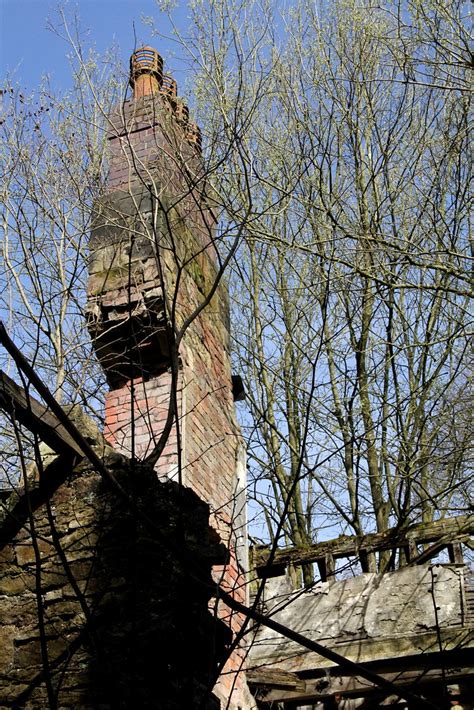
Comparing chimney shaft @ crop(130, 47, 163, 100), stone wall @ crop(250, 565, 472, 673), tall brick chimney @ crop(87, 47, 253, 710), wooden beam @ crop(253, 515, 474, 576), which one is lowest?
stone wall @ crop(250, 565, 472, 673)

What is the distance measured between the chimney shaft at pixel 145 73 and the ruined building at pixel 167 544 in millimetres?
18

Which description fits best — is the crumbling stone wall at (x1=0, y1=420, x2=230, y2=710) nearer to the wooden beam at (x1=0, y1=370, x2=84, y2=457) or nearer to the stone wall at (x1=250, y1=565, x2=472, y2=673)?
the wooden beam at (x1=0, y1=370, x2=84, y2=457)

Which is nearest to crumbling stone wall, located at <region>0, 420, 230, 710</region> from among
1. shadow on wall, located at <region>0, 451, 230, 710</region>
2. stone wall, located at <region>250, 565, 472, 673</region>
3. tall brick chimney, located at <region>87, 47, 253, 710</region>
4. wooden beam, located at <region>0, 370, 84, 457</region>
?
shadow on wall, located at <region>0, 451, 230, 710</region>

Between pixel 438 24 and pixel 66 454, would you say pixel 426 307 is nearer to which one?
pixel 438 24

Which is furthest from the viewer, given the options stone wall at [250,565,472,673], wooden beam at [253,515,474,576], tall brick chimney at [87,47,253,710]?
wooden beam at [253,515,474,576]

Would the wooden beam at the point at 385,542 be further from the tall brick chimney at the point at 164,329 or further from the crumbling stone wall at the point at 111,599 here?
the crumbling stone wall at the point at 111,599

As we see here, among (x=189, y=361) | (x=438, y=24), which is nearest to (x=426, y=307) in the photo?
(x=438, y=24)

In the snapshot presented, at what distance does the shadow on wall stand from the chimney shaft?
5.14m

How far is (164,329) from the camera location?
5.76m

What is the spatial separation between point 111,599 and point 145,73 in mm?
5926

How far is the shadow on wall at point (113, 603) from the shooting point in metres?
2.88

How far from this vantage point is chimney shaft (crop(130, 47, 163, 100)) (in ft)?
24.9

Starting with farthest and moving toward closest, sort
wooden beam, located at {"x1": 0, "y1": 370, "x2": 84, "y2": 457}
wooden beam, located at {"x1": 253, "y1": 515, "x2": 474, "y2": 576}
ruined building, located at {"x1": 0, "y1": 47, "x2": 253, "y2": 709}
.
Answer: wooden beam, located at {"x1": 253, "y1": 515, "x2": 474, "y2": 576} → wooden beam, located at {"x1": 0, "y1": 370, "x2": 84, "y2": 457} → ruined building, located at {"x1": 0, "y1": 47, "x2": 253, "y2": 709}

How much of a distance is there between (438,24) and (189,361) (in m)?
3.43
